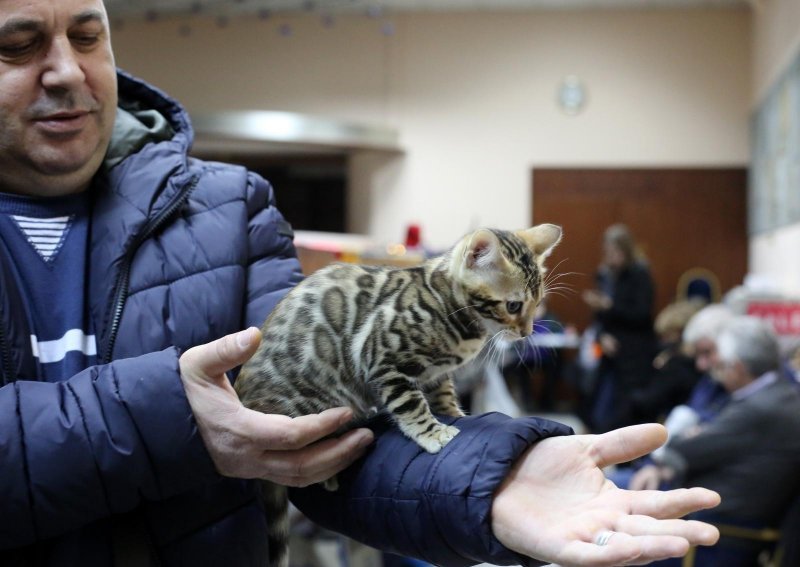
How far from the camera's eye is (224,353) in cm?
98

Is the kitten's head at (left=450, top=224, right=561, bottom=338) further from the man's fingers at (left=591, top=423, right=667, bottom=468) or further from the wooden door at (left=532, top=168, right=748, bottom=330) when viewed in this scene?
the wooden door at (left=532, top=168, right=748, bottom=330)

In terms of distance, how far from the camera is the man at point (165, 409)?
99 cm

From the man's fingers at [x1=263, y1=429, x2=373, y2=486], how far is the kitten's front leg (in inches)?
3.1

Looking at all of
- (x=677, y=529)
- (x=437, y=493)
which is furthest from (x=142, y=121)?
(x=677, y=529)

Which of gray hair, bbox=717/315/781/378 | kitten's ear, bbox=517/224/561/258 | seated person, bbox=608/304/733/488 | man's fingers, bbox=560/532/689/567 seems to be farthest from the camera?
seated person, bbox=608/304/733/488

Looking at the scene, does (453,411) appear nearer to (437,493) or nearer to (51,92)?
(437,493)

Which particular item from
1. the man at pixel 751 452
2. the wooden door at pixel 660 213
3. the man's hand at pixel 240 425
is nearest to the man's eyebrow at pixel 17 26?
the man's hand at pixel 240 425

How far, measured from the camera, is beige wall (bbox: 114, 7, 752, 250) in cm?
910

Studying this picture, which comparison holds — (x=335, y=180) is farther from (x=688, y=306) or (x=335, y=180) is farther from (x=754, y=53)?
(x=688, y=306)

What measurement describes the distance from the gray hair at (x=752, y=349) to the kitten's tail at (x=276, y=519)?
248 centimetres

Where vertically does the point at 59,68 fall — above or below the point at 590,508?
above

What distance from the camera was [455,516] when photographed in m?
1.03

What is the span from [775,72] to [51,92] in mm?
7422

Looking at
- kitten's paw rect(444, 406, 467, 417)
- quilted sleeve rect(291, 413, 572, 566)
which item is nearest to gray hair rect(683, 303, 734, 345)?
kitten's paw rect(444, 406, 467, 417)
